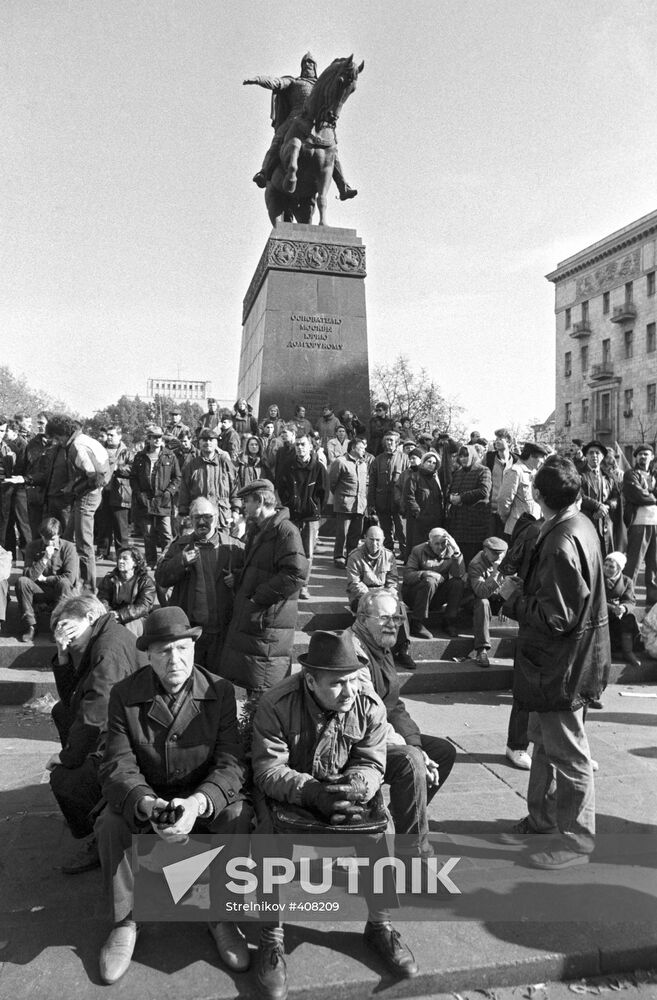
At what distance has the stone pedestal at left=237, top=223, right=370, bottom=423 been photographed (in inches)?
631

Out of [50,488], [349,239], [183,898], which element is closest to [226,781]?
[183,898]

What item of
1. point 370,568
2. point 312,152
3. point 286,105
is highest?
point 286,105

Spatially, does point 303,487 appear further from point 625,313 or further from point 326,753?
point 625,313

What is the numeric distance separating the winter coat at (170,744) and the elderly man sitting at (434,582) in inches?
185

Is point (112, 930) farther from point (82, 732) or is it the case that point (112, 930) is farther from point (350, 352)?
point (350, 352)

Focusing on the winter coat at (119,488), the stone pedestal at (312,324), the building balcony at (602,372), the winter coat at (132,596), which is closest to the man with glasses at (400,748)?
the winter coat at (132,596)

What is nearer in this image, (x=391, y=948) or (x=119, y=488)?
(x=391, y=948)

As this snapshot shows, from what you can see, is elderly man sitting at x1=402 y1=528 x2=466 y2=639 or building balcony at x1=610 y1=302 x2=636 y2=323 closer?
elderly man sitting at x1=402 y1=528 x2=466 y2=639

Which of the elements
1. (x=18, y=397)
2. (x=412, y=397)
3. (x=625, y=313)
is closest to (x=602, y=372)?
(x=625, y=313)

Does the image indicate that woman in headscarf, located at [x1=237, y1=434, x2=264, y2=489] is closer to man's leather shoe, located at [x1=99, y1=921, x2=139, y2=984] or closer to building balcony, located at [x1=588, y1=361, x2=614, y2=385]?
man's leather shoe, located at [x1=99, y1=921, x2=139, y2=984]

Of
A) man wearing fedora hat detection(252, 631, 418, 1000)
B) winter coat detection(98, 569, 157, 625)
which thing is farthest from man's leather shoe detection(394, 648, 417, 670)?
man wearing fedora hat detection(252, 631, 418, 1000)

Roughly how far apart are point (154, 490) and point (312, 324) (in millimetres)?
7580

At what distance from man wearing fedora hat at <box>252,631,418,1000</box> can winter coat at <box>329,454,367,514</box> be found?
6.62 m

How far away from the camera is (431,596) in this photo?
809cm
